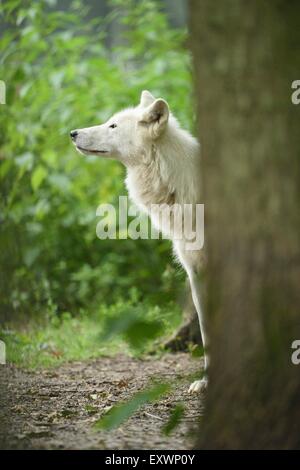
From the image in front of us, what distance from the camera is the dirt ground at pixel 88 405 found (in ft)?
7.97

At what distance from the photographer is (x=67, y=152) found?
6977mm

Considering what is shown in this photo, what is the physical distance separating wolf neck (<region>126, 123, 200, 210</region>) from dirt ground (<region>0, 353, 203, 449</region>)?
1097mm

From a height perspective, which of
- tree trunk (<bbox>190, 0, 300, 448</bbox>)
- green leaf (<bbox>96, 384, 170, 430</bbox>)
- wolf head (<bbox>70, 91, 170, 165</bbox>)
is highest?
wolf head (<bbox>70, 91, 170, 165</bbox>)

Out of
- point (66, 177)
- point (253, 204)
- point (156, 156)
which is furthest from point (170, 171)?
point (66, 177)

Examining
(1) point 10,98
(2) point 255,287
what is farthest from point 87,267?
(2) point 255,287

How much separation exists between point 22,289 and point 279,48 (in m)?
4.44

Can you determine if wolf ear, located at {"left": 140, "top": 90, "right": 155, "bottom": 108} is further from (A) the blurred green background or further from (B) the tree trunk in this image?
(B) the tree trunk

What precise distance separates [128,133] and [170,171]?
0.45m

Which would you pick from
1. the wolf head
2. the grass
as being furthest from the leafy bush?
the wolf head

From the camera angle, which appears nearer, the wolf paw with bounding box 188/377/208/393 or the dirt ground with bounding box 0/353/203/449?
the dirt ground with bounding box 0/353/203/449

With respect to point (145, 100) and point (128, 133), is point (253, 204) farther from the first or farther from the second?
point (145, 100)

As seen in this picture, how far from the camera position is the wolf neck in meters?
3.77
